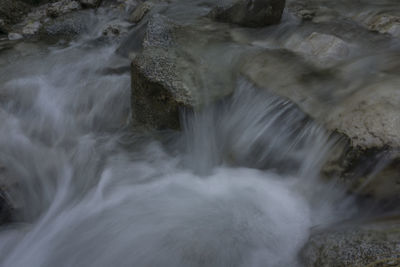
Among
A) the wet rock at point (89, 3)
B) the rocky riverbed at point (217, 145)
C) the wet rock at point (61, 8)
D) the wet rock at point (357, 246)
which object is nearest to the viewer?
the wet rock at point (357, 246)

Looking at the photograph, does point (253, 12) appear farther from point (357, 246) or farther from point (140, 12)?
point (357, 246)

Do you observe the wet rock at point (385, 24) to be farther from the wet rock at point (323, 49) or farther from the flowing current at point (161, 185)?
the flowing current at point (161, 185)

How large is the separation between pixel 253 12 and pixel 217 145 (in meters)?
2.61

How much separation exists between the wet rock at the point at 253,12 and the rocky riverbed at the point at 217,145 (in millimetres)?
22

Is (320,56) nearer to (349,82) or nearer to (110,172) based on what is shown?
(349,82)

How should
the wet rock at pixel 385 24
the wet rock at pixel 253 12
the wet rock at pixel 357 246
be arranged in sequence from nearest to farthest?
the wet rock at pixel 357 246 → the wet rock at pixel 385 24 → the wet rock at pixel 253 12

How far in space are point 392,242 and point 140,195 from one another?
2396 millimetres

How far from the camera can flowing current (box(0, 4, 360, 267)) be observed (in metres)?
2.83

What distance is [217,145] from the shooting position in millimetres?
3756

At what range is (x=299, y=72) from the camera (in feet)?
12.6

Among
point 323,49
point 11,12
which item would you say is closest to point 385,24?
point 323,49

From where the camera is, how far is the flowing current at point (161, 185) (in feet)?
9.27

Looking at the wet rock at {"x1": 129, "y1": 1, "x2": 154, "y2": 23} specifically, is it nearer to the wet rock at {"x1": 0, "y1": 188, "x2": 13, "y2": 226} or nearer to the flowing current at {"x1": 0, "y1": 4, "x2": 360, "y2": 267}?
the flowing current at {"x1": 0, "y1": 4, "x2": 360, "y2": 267}

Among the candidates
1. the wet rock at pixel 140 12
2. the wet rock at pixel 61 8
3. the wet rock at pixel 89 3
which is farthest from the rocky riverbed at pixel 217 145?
the wet rock at pixel 89 3
